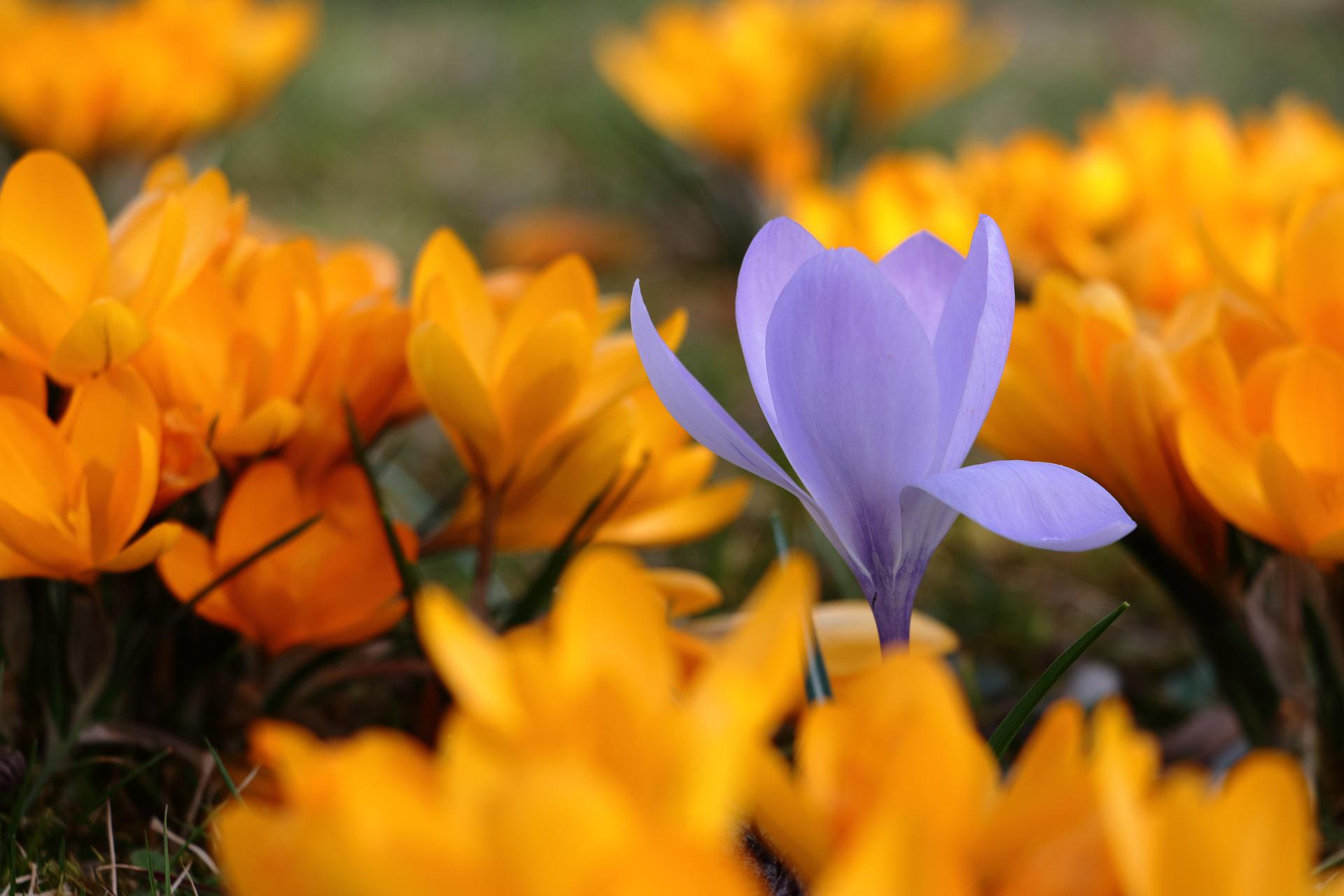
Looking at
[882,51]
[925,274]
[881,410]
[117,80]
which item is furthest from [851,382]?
[882,51]

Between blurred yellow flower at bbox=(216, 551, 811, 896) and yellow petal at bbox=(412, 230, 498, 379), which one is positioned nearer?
blurred yellow flower at bbox=(216, 551, 811, 896)

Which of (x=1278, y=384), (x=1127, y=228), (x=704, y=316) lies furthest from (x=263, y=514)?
(x=704, y=316)

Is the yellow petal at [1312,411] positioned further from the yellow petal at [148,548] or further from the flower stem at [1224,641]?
the yellow petal at [148,548]

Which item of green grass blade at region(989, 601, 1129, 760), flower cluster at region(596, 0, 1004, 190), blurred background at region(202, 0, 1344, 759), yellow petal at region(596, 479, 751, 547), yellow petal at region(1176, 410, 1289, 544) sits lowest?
blurred background at region(202, 0, 1344, 759)

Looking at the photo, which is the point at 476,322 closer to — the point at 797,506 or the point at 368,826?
the point at 368,826

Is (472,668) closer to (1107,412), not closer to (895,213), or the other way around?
(1107,412)

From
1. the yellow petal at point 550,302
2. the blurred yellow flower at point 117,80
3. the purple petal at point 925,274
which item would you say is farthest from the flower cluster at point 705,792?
the blurred yellow flower at point 117,80

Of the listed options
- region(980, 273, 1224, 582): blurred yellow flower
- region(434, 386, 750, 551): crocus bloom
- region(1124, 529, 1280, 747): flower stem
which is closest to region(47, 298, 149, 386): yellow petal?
region(434, 386, 750, 551): crocus bloom

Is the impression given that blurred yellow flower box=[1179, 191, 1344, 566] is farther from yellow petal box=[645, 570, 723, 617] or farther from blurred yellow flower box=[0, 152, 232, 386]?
blurred yellow flower box=[0, 152, 232, 386]
